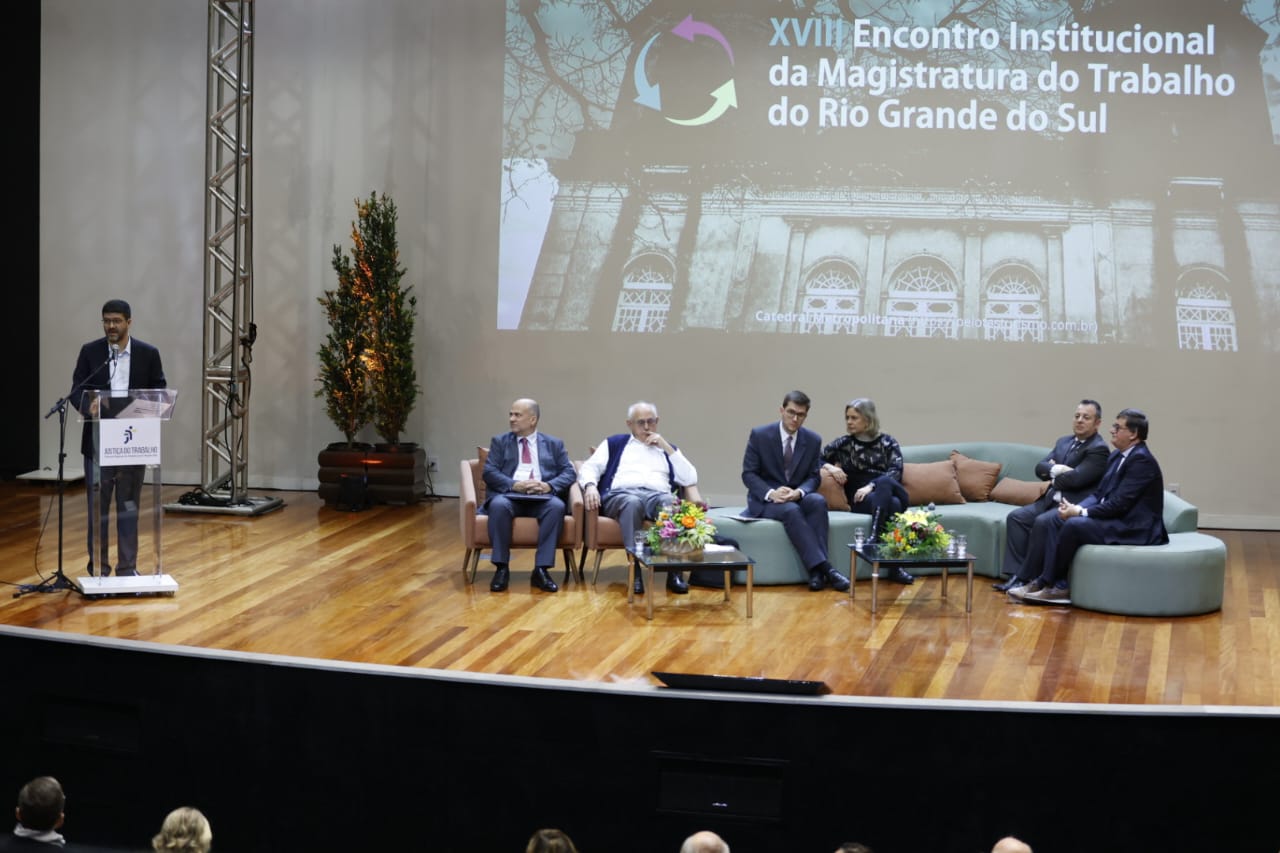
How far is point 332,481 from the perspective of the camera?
10062 mm

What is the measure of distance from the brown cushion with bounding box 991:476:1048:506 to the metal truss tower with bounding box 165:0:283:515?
4.94 metres

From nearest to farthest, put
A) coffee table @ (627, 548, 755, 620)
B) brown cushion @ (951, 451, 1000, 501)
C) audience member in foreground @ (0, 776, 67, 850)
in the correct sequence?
1. audience member in foreground @ (0, 776, 67, 850)
2. coffee table @ (627, 548, 755, 620)
3. brown cushion @ (951, 451, 1000, 501)

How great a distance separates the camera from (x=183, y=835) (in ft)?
10.8

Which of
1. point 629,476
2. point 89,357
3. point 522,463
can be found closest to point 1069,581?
point 629,476

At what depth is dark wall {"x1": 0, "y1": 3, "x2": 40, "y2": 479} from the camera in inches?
424

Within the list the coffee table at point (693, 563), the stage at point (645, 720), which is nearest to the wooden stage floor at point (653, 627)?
the stage at point (645, 720)

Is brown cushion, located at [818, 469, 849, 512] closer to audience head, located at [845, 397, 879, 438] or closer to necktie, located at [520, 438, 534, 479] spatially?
audience head, located at [845, 397, 879, 438]

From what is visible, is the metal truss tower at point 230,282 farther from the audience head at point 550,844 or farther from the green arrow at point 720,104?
the audience head at point 550,844

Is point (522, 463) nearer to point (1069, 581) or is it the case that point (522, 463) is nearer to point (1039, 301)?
point (1069, 581)

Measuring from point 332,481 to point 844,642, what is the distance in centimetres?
479

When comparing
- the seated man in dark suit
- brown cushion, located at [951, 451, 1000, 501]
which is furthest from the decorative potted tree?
the seated man in dark suit

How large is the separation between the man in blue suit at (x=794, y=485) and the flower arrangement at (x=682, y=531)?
2.79 feet

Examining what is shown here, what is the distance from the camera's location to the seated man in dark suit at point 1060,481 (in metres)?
7.43

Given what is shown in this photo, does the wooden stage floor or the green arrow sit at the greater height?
the green arrow
